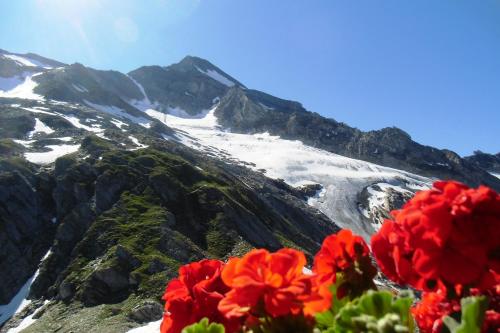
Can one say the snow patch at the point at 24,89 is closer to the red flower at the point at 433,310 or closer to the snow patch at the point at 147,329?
the snow patch at the point at 147,329

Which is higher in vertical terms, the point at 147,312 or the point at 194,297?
the point at 194,297

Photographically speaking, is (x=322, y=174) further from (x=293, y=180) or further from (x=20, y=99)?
(x=20, y=99)

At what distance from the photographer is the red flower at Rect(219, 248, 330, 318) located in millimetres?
2066

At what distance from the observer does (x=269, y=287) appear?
2107 millimetres

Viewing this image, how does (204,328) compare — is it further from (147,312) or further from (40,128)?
(40,128)

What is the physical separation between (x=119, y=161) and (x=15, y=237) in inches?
802

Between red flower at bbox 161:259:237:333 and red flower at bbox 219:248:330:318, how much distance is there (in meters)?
0.42

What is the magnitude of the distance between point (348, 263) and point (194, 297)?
0.86m

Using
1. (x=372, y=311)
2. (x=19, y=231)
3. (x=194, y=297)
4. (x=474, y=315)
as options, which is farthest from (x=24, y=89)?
(x=474, y=315)

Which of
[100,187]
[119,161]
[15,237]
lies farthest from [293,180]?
[15,237]

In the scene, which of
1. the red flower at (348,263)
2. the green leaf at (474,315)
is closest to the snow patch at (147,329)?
the red flower at (348,263)

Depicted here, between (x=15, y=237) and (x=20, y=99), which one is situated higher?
(x=20, y=99)

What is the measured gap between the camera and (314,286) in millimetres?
2342

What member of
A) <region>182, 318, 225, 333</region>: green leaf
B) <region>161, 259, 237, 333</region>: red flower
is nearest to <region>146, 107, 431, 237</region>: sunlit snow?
<region>161, 259, 237, 333</region>: red flower
